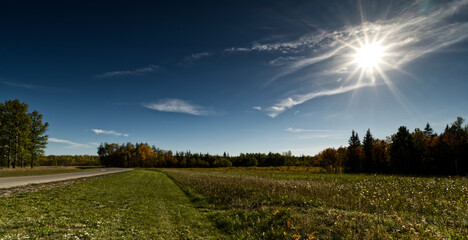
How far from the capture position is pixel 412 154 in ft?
210

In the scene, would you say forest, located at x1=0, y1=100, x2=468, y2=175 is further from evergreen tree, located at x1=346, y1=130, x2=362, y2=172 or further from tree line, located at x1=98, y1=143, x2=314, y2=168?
tree line, located at x1=98, y1=143, x2=314, y2=168

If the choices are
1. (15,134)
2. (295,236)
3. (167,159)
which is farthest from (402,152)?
(167,159)

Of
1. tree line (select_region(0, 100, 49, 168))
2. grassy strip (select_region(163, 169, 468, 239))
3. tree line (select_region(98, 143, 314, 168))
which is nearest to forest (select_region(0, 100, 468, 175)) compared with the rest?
tree line (select_region(0, 100, 49, 168))

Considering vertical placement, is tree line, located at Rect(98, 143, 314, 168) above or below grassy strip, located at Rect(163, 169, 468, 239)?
below

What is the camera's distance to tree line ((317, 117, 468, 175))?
55.0 m

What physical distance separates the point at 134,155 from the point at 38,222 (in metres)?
157

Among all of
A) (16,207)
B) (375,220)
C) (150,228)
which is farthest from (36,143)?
(375,220)

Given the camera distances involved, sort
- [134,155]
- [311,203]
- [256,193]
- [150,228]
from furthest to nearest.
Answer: [134,155], [256,193], [311,203], [150,228]

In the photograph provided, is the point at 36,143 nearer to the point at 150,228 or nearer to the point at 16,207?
the point at 16,207

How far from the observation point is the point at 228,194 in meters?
19.8

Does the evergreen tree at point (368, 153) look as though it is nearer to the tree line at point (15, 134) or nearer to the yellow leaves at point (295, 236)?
the yellow leaves at point (295, 236)

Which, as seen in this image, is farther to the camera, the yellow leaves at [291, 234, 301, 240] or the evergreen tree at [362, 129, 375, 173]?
the evergreen tree at [362, 129, 375, 173]

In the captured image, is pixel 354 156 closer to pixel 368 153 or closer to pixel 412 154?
pixel 368 153

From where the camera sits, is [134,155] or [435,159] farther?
[134,155]
